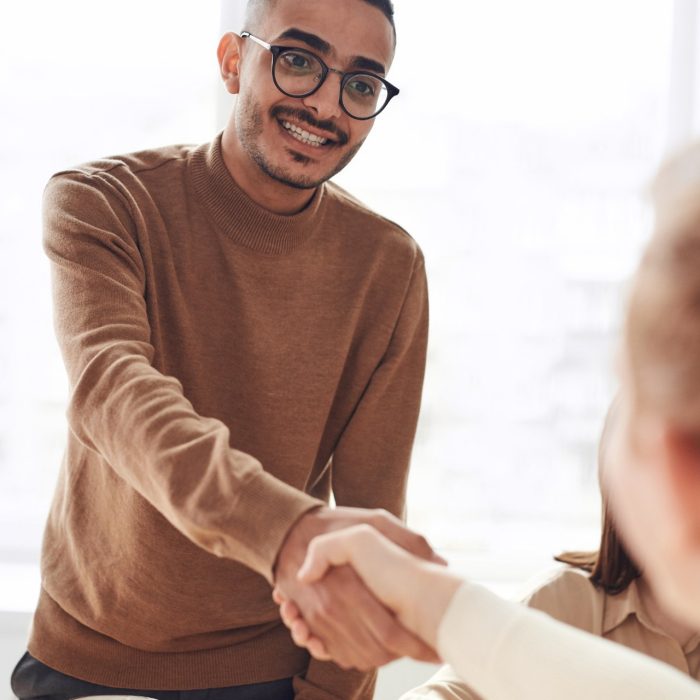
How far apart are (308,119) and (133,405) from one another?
0.68 m

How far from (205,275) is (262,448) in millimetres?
327

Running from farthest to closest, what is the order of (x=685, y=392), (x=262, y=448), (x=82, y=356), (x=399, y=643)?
(x=262, y=448)
(x=82, y=356)
(x=399, y=643)
(x=685, y=392)

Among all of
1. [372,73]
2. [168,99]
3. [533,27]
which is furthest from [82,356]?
[533,27]

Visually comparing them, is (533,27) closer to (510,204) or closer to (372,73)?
(510,204)

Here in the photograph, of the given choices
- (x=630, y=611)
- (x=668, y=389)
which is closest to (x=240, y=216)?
(x=630, y=611)

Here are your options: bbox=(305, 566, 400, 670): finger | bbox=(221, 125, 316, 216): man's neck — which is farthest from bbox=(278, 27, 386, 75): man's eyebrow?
bbox=(305, 566, 400, 670): finger

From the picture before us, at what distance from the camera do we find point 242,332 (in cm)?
172

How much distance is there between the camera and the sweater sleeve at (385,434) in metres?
1.78

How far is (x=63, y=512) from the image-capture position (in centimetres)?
173

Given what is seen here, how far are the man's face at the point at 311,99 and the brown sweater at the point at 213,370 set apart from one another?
3.6 inches

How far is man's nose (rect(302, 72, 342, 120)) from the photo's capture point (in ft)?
5.57

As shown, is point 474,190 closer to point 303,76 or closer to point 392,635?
point 303,76

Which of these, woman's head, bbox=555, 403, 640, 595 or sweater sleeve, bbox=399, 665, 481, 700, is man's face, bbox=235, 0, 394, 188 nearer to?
woman's head, bbox=555, 403, 640, 595

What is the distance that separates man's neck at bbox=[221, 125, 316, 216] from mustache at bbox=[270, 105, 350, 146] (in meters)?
0.11
